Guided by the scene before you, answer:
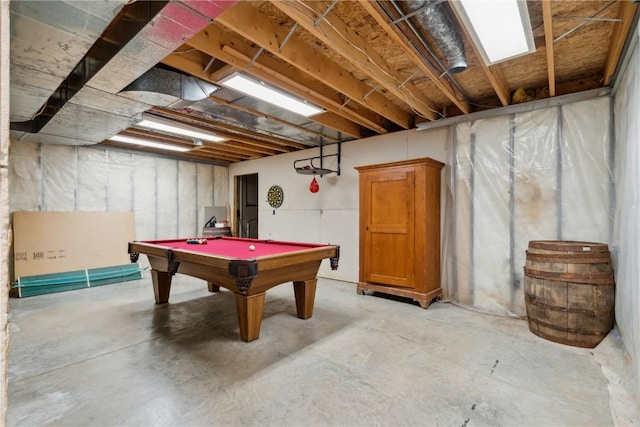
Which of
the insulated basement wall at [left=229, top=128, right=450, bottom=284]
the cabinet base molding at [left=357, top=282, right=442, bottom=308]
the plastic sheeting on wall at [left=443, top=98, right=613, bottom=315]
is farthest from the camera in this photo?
the insulated basement wall at [left=229, top=128, right=450, bottom=284]

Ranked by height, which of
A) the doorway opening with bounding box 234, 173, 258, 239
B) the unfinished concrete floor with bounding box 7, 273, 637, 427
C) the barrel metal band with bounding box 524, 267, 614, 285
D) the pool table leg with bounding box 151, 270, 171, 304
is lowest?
the unfinished concrete floor with bounding box 7, 273, 637, 427

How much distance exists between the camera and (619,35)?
7.29ft

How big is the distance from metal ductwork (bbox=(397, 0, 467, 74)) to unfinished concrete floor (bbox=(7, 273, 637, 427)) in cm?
238

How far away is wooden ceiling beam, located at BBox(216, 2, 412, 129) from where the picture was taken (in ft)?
6.86

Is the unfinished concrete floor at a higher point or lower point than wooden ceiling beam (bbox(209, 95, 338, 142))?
lower

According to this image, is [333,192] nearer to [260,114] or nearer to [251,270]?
[260,114]

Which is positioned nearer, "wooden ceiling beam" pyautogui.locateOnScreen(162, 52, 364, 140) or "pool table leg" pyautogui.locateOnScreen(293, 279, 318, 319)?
"wooden ceiling beam" pyautogui.locateOnScreen(162, 52, 364, 140)

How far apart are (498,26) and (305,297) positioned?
2898mm

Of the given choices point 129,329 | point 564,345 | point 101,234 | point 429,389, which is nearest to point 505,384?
point 429,389

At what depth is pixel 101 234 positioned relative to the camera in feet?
17.5

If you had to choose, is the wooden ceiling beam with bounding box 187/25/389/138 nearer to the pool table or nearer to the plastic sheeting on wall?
the plastic sheeting on wall

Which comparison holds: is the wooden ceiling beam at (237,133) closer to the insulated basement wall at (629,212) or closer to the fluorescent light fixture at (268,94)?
the fluorescent light fixture at (268,94)

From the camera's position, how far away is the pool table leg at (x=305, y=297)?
3324mm

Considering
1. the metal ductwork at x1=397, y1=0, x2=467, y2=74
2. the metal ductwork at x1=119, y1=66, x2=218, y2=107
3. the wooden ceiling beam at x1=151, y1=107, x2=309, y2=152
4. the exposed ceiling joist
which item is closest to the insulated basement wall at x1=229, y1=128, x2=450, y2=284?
the wooden ceiling beam at x1=151, y1=107, x2=309, y2=152
